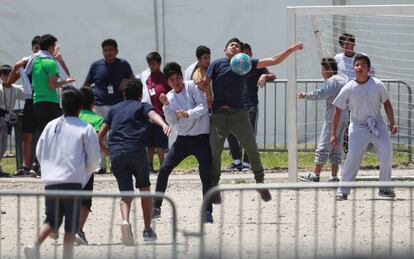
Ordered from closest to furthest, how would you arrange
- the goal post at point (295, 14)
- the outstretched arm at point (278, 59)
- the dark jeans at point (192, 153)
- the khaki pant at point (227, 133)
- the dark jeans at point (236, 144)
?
the dark jeans at point (192, 153)
the khaki pant at point (227, 133)
the outstretched arm at point (278, 59)
the goal post at point (295, 14)
the dark jeans at point (236, 144)

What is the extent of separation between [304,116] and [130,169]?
7188 mm

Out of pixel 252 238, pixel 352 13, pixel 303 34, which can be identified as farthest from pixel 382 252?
pixel 303 34

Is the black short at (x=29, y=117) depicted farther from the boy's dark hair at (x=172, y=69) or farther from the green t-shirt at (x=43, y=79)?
the boy's dark hair at (x=172, y=69)

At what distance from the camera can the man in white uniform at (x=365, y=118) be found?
12766 mm

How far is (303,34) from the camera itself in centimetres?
1636

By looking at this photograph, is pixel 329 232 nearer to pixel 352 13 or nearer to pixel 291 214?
pixel 291 214

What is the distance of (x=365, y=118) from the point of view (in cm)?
1284

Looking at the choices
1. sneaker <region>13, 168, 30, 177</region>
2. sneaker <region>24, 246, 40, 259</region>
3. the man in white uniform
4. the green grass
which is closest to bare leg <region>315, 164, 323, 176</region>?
the green grass

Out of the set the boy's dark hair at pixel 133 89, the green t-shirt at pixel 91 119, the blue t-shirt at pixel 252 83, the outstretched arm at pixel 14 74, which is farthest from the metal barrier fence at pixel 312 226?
the outstretched arm at pixel 14 74

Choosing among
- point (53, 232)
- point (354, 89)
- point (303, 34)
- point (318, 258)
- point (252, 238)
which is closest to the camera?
point (318, 258)

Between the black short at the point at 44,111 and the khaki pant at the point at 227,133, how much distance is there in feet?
11.4

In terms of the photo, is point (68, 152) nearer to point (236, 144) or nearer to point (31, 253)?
point (31, 253)

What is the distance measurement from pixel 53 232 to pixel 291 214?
9.21 ft

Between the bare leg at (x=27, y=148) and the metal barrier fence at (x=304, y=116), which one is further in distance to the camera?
the metal barrier fence at (x=304, y=116)
